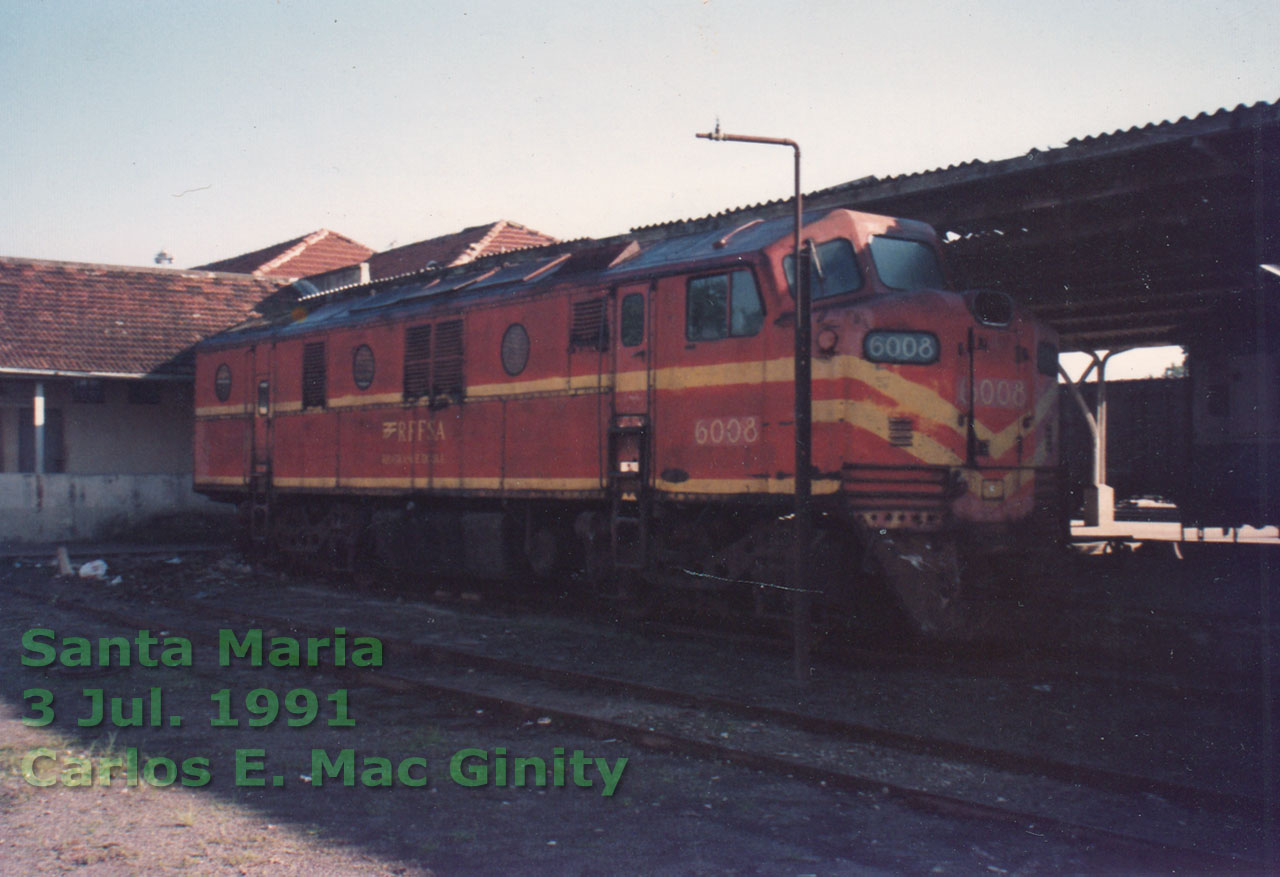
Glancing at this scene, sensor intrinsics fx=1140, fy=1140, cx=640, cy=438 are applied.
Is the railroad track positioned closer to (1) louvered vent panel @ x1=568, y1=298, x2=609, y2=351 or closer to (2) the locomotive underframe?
(2) the locomotive underframe

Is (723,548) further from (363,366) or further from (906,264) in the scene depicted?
(363,366)

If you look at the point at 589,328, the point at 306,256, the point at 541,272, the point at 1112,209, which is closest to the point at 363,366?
the point at 541,272

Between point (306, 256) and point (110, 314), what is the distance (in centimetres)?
1159

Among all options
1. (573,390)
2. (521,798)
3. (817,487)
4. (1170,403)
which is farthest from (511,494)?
(1170,403)

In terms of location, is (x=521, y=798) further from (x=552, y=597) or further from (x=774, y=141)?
(x=552, y=597)

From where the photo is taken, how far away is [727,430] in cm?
898

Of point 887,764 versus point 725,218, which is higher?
point 725,218

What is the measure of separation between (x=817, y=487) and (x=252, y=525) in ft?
32.0

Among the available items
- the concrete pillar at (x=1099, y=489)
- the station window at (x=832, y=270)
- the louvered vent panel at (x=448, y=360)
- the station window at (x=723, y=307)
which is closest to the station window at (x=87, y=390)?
the louvered vent panel at (x=448, y=360)

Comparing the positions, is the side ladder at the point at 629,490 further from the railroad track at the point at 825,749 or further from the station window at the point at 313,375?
the station window at the point at 313,375

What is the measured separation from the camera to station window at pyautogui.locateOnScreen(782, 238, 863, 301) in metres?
8.73

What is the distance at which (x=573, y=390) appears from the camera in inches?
410

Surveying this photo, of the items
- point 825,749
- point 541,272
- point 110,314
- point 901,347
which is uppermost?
point 110,314

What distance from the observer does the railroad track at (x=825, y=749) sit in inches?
201
